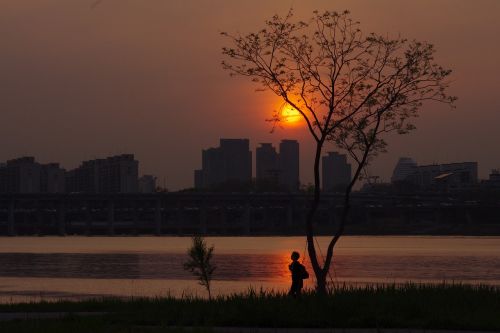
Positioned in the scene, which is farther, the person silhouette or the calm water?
the calm water

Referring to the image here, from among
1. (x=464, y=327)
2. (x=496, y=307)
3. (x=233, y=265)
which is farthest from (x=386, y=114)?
(x=233, y=265)

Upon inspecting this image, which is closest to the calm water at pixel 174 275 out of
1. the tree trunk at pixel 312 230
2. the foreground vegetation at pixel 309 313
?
the tree trunk at pixel 312 230

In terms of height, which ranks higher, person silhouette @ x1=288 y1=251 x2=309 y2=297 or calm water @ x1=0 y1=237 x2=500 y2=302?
person silhouette @ x1=288 y1=251 x2=309 y2=297

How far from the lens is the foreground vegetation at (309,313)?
24328 mm

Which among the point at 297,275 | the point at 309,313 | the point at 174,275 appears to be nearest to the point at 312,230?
the point at 297,275

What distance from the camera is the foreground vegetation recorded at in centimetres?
2433

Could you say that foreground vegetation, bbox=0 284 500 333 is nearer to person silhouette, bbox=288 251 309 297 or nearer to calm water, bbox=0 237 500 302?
person silhouette, bbox=288 251 309 297

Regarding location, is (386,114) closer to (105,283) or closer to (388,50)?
(388,50)

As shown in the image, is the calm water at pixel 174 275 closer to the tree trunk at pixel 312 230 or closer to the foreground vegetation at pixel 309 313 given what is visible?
the tree trunk at pixel 312 230

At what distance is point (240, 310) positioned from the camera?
1052 inches

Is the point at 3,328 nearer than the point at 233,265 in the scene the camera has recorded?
Yes

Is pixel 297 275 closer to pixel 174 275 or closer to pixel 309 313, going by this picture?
pixel 309 313

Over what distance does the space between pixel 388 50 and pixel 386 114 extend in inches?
94.2

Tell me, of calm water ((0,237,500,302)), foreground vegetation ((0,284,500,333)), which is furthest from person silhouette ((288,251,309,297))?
A: calm water ((0,237,500,302))
